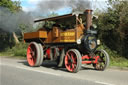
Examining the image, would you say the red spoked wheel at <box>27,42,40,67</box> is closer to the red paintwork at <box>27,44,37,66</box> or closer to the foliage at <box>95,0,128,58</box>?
the red paintwork at <box>27,44,37,66</box>

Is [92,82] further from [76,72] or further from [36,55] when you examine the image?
[36,55]

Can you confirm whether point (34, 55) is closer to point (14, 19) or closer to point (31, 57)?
point (31, 57)

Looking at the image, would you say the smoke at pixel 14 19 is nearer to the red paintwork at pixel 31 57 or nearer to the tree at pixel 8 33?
the tree at pixel 8 33

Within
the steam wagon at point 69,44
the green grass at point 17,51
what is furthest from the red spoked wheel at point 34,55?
the green grass at point 17,51

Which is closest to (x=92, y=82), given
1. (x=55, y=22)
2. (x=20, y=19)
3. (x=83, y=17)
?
(x=83, y=17)

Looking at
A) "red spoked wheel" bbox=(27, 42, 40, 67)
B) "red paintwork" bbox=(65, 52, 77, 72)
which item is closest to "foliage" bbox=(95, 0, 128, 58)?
"red spoked wheel" bbox=(27, 42, 40, 67)

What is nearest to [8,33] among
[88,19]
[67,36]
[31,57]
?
[31,57]

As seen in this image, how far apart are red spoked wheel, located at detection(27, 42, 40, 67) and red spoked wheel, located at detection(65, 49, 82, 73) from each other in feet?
6.36

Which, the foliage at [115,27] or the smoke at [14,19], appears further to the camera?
the smoke at [14,19]

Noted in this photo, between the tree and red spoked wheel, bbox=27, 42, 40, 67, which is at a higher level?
the tree

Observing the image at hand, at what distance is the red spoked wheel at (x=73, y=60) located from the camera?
8262mm

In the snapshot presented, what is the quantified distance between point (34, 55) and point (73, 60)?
10.0 feet

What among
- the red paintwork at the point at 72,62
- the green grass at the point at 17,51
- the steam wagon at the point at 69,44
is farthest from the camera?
the green grass at the point at 17,51

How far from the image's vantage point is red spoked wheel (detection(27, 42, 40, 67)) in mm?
10219
